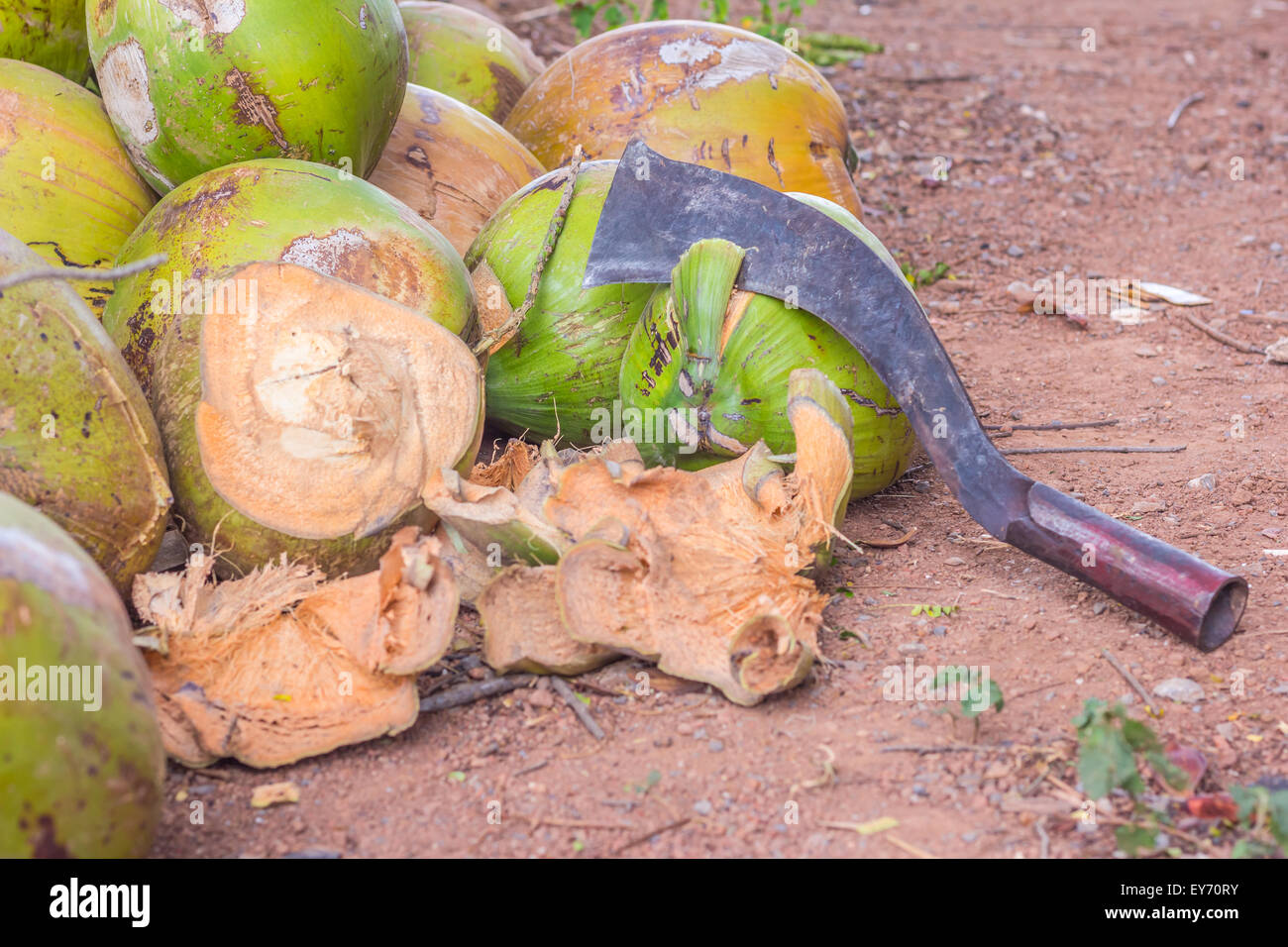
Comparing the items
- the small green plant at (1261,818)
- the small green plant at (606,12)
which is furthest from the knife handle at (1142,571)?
the small green plant at (606,12)

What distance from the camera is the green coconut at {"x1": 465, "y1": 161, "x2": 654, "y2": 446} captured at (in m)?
2.58

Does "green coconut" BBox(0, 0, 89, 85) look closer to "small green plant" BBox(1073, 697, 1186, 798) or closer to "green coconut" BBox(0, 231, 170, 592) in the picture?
"green coconut" BBox(0, 231, 170, 592)

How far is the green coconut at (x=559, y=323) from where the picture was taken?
8.45 feet

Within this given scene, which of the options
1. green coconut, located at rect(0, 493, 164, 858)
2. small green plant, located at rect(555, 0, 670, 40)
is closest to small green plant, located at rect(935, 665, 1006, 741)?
green coconut, located at rect(0, 493, 164, 858)

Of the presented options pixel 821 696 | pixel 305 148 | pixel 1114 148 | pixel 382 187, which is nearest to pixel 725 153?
pixel 382 187

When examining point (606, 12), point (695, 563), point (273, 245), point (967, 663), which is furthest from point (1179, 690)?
point (606, 12)

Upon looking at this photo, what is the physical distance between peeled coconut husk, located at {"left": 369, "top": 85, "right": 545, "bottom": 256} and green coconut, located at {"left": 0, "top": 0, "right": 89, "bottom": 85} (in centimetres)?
77

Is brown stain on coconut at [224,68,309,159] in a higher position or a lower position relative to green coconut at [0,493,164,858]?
higher

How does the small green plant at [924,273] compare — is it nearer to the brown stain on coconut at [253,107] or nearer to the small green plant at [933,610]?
the small green plant at [933,610]

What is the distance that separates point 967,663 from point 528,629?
75cm

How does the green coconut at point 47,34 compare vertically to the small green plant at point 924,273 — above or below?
above

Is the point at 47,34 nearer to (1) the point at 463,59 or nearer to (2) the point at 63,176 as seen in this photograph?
(2) the point at 63,176

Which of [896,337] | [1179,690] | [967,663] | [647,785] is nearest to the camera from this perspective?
[647,785]

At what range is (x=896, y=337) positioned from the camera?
7.57 ft
